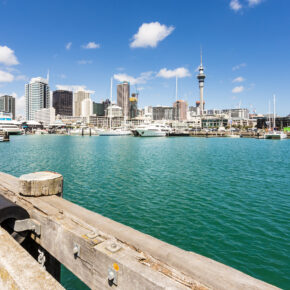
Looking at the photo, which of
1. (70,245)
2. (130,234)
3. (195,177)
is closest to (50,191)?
(70,245)

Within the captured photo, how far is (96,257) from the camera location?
352 cm

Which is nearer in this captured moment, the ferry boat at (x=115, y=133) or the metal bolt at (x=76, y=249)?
the metal bolt at (x=76, y=249)

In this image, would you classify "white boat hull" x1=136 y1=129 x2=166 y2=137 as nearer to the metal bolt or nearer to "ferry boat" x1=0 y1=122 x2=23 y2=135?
"ferry boat" x1=0 y1=122 x2=23 y2=135

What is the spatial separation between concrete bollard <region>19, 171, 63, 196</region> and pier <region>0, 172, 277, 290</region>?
0.33 metres

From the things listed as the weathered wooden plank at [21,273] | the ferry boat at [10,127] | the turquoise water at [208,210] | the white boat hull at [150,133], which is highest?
the ferry boat at [10,127]

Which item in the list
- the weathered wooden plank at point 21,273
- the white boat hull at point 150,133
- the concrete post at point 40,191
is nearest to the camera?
the weathered wooden plank at point 21,273

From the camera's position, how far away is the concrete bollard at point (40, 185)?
5945 millimetres

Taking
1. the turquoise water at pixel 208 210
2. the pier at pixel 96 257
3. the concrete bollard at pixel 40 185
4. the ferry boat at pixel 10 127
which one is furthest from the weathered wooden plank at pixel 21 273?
the ferry boat at pixel 10 127

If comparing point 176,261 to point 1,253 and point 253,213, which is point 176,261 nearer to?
point 1,253

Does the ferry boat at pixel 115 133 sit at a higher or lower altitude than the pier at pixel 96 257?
higher

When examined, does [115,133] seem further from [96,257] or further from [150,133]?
[96,257]

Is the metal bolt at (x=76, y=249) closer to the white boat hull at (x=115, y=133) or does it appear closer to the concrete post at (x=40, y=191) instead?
the concrete post at (x=40, y=191)

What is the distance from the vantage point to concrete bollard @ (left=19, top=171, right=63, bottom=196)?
5.95 m

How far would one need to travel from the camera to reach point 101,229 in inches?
172
